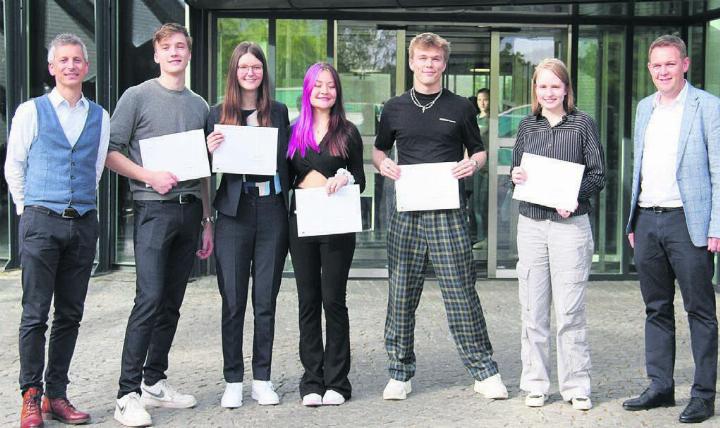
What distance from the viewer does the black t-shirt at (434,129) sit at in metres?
5.75

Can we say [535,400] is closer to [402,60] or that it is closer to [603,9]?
[402,60]

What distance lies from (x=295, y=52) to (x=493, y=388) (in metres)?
5.80

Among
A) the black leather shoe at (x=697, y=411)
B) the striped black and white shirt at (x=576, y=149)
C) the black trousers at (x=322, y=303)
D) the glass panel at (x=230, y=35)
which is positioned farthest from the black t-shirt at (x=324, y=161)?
the glass panel at (x=230, y=35)

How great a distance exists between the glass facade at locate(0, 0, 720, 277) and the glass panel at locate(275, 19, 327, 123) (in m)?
0.01

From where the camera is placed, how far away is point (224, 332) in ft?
18.6

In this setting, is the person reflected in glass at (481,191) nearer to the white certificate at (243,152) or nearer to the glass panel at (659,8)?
the glass panel at (659,8)

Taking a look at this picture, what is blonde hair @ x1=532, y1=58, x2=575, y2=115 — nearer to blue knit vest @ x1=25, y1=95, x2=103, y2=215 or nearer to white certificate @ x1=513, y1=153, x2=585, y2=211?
white certificate @ x1=513, y1=153, x2=585, y2=211

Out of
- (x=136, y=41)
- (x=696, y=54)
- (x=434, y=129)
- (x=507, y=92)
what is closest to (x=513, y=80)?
(x=507, y=92)

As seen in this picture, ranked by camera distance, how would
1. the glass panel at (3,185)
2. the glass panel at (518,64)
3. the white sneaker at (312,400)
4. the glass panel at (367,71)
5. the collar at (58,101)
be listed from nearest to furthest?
the collar at (58,101) < the white sneaker at (312,400) < the glass panel at (367,71) < the glass panel at (518,64) < the glass panel at (3,185)

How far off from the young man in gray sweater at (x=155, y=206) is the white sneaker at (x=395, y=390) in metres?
1.38

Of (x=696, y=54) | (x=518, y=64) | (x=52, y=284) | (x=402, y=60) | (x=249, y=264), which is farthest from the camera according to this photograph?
(x=518, y=64)

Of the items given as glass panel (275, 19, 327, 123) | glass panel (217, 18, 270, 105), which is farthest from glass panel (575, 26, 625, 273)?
glass panel (217, 18, 270, 105)

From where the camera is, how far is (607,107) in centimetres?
1097

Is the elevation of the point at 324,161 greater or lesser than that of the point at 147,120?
lesser
